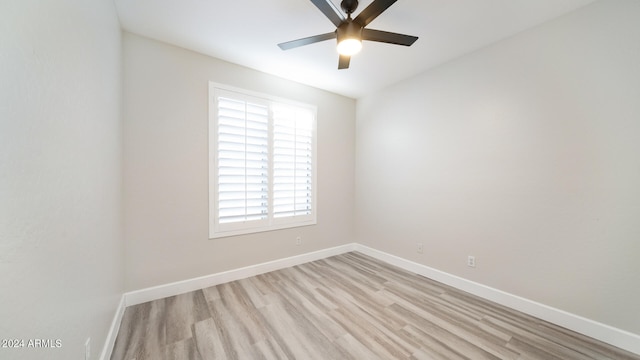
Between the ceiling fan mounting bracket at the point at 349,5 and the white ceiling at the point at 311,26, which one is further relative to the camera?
the white ceiling at the point at 311,26

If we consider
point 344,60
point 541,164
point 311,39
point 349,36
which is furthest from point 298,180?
point 541,164

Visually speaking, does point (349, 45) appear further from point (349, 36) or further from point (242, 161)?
point (242, 161)

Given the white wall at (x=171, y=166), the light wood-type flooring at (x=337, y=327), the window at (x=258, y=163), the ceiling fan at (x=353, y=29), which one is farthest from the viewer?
the window at (x=258, y=163)

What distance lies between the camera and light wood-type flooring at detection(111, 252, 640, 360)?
1686 millimetres

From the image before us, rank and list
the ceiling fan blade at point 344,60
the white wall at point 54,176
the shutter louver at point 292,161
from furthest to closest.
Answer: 1. the shutter louver at point 292,161
2. the ceiling fan blade at point 344,60
3. the white wall at point 54,176

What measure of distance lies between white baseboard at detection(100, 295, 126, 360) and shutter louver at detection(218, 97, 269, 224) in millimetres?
1151

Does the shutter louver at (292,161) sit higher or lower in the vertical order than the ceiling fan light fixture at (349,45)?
lower

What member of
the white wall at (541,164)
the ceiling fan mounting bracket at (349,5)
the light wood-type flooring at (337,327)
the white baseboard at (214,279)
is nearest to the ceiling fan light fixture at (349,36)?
the ceiling fan mounting bracket at (349,5)

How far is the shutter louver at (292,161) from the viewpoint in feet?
10.4

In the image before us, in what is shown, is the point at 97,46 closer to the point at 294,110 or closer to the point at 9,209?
the point at 9,209

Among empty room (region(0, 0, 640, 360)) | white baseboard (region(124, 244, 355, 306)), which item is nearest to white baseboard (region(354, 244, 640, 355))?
empty room (region(0, 0, 640, 360))

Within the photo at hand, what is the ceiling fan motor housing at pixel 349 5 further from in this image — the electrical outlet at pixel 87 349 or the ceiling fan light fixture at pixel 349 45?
the electrical outlet at pixel 87 349

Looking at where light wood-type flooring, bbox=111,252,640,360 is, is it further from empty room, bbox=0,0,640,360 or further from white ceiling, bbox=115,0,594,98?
white ceiling, bbox=115,0,594,98

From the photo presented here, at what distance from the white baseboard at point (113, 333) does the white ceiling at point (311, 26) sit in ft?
8.70
